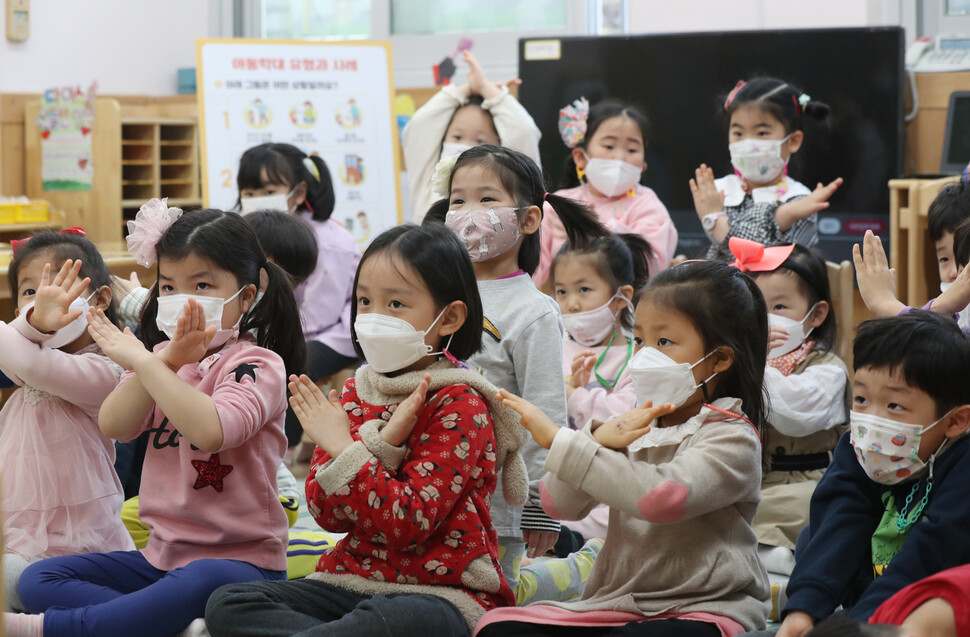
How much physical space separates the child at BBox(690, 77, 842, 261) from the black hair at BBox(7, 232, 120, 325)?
167 centimetres

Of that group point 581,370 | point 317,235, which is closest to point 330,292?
point 317,235

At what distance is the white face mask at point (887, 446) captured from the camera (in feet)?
4.99

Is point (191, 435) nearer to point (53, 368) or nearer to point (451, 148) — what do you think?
point (53, 368)

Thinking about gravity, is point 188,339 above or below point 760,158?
below

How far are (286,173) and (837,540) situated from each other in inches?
93.9

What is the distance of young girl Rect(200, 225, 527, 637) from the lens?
5.21 ft

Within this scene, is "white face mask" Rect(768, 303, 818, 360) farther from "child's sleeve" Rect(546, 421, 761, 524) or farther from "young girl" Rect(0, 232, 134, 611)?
"young girl" Rect(0, 232, 134, 611)

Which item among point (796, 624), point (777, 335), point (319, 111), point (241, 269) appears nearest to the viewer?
point (796, 624)

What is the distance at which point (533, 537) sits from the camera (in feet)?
6.44

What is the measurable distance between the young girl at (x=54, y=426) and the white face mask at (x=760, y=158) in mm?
1905

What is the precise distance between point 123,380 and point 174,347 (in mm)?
162

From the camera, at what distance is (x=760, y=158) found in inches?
125

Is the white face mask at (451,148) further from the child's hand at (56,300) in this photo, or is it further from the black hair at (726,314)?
the black hair at (726,314)

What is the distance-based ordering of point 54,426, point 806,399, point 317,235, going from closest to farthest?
point 54,426, point 806,399, point 317,235
